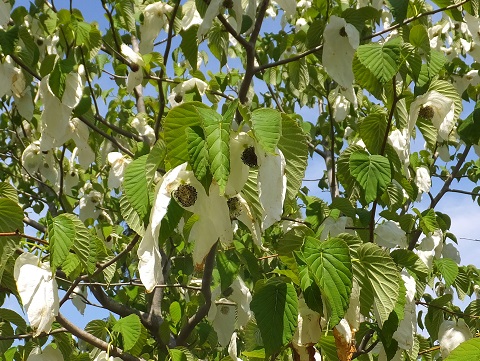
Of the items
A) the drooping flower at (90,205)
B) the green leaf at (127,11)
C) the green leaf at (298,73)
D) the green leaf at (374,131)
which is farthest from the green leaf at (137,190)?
the drooping flower at (90,205)

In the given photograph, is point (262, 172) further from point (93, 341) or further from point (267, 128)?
point (93, 341)

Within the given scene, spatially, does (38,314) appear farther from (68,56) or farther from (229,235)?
(68,56)

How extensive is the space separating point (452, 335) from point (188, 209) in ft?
3.92

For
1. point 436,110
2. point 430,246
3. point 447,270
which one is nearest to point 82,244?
point 436,110

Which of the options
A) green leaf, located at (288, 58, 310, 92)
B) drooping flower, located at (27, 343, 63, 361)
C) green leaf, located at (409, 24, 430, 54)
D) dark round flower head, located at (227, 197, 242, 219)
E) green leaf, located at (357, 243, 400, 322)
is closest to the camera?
dark round flower head, located at (227, 197, 242, 219)

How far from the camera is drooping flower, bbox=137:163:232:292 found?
0.91 m

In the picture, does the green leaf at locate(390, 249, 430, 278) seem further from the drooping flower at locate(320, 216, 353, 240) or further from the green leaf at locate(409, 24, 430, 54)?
the green leaf at locate(409, 24, 430, 54)

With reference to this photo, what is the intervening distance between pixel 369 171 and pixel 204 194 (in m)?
0.55

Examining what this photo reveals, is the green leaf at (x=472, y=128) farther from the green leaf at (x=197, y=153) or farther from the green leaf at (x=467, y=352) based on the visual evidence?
the green leaf at (x=197, y=153)

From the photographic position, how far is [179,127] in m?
0.94

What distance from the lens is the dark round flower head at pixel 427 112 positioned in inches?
59.5

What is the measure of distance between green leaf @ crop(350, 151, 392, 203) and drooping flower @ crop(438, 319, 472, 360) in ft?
2.19

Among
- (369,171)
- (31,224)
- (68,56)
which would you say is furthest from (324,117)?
(369,171)

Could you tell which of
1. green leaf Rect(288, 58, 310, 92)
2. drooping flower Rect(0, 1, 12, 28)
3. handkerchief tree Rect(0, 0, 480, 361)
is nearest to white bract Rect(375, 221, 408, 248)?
handkerchief tree Rect(0, 0, 480, 361)
